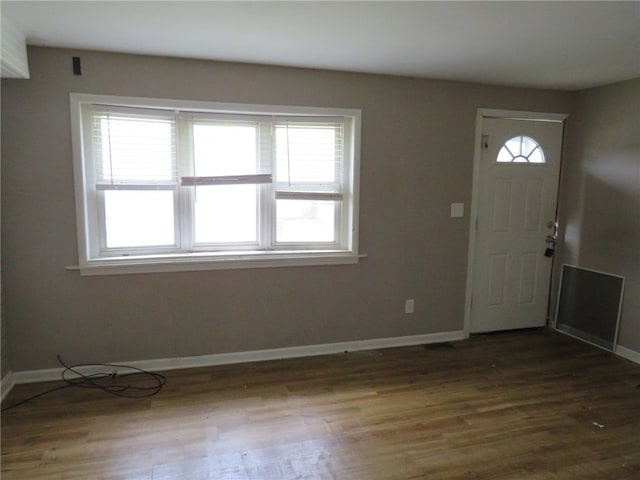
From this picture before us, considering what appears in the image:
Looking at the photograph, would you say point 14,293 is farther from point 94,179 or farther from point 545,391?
point 545,391

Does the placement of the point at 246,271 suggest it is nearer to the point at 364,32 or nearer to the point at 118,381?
the point at 118,381

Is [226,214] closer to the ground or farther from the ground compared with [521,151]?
closer to the ground

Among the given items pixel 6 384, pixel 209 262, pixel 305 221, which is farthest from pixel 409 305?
pixel 6 384

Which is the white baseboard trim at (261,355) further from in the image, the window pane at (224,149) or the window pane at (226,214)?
the window pane at (224,149)

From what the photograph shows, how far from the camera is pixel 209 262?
310 cm

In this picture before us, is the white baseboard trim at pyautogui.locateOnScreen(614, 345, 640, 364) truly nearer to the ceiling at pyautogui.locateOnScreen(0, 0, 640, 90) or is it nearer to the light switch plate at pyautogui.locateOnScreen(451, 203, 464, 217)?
the light switch plate at pyautogui.locateOnScreen(451, 203, 464, 217)

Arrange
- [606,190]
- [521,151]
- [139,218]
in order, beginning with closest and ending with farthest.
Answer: [139,218] < [606,190] < [521,151]

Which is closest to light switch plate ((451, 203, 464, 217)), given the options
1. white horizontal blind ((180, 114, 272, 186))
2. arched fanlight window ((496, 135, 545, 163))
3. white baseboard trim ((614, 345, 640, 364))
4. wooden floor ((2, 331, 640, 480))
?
arched fanlight window ((496, 135, 545, 163))

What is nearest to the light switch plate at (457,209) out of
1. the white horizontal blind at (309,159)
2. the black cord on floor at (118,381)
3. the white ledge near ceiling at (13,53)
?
the white horizontal blind at (309,159)

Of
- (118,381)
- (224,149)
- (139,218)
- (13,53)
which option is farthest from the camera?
(224,149)

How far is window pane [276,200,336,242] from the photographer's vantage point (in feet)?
11.0

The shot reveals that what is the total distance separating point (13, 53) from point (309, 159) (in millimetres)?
1993

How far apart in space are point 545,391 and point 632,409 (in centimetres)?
50

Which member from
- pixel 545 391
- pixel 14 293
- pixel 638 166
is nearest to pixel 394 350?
pixel 545 391
